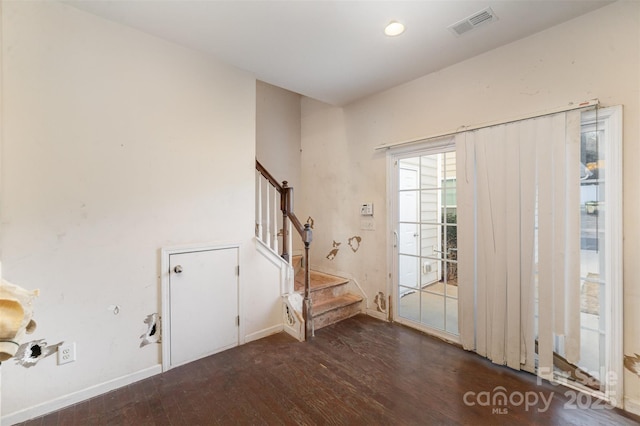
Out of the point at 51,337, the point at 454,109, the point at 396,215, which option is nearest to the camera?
the point at 51,337

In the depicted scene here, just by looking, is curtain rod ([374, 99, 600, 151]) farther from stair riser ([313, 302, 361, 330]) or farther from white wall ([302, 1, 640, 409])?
stair riser ([313, 302, 361, 330])

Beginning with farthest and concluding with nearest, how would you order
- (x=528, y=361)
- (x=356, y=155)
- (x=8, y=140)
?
(x=356, y=155) → (x=528, y=361) → (x=8, y=140)

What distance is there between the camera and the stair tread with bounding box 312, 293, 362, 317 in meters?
3.31

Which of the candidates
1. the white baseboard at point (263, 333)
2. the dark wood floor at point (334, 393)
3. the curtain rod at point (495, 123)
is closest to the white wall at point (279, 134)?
the white baseboard at point (263, 333)

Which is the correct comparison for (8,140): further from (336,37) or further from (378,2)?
(378,2)

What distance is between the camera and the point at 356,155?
379 centimetres

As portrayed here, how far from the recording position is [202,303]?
263 centimetres

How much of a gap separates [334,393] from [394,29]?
2.88 m

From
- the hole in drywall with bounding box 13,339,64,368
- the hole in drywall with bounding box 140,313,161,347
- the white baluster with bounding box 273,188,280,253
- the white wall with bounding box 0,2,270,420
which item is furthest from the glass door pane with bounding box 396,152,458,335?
the hole in drywall with bounding box 13,339,64,368

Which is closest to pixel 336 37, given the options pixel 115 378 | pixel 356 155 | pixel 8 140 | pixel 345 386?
pixel 356 155

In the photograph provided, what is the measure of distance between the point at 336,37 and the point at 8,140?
95.9 inches

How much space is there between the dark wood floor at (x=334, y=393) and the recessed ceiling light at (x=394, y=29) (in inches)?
111

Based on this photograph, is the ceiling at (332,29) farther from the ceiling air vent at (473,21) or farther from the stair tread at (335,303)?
the stair tread at (335,303)

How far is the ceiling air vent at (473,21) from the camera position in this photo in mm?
2088
